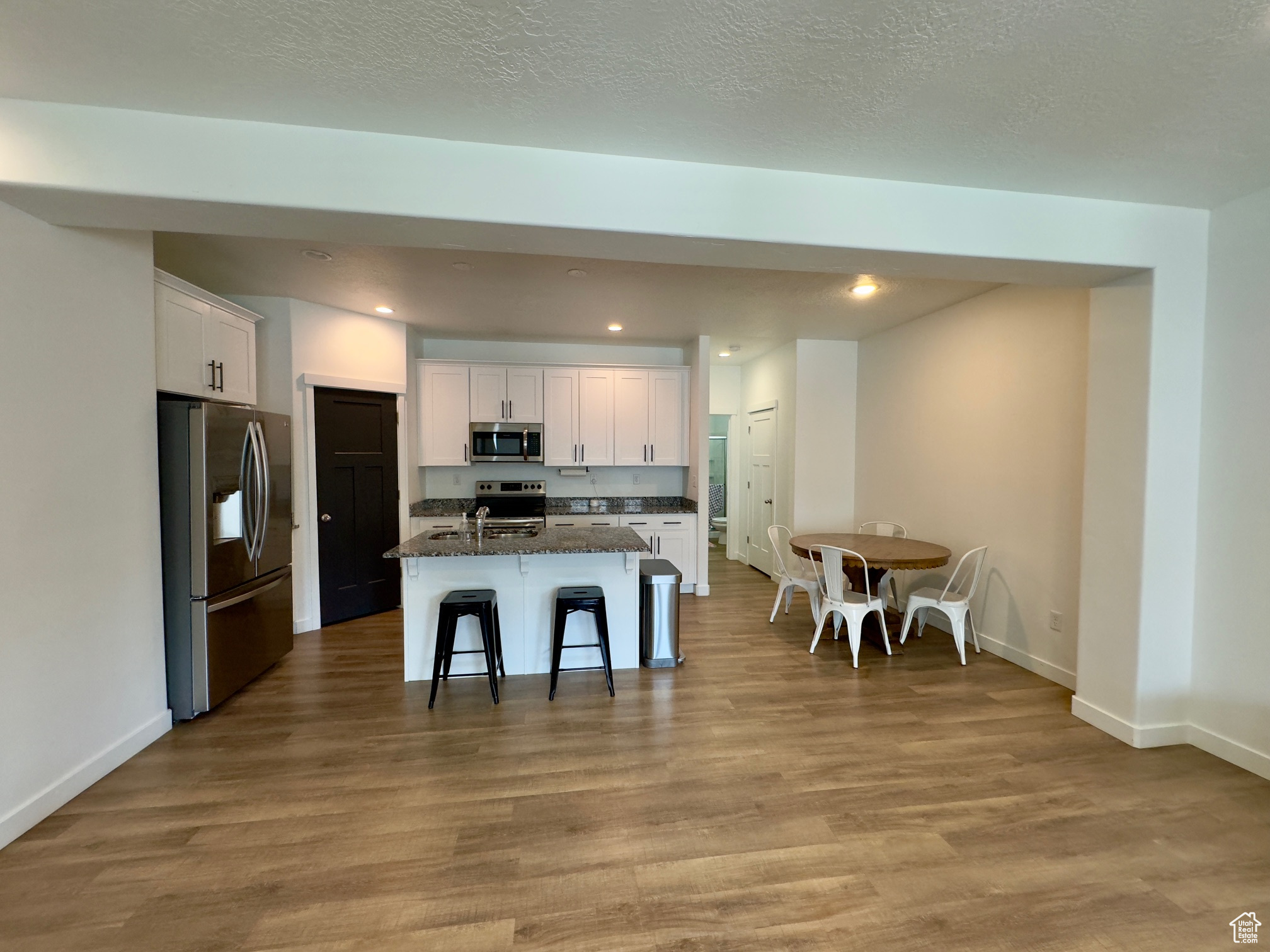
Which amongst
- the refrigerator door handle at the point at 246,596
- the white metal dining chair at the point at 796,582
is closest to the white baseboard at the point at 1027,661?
the white metal dining chair at the point at 796,582

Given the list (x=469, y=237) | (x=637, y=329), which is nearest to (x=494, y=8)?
(x=469, y=237)

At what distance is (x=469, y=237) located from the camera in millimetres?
2158

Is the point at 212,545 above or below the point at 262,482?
below

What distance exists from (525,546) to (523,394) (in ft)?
8.63

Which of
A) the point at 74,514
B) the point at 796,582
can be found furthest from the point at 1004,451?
the point at 74,514

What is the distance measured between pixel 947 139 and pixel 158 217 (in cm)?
304

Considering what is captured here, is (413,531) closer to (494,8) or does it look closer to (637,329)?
(637,329)

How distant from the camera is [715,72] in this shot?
62.7 inches

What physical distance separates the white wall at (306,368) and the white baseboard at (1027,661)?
5.01 meters

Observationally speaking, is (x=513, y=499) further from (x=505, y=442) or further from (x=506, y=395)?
(x=506, y=395)

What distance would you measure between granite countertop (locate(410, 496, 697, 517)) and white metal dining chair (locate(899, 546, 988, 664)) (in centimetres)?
220

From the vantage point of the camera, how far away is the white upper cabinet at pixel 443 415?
5270mm

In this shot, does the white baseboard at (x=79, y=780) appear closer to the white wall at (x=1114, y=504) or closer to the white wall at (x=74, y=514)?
the white wall at (x=74, y=514)

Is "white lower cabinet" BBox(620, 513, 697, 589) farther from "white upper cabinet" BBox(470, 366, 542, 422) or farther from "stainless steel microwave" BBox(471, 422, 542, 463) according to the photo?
"white upper cabinet" BBox(470, 366, 542, 422)
